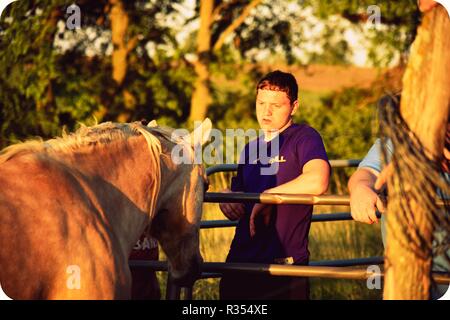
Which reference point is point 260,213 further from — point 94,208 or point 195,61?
point 195,61

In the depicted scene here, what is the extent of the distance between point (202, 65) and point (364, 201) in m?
11.2

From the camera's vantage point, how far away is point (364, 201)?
3205 millimetres

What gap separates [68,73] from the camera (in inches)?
524

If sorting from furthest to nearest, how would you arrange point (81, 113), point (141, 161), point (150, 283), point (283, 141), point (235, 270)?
point (81, 113) → point (150, 283) → point (283, 141) → point (235, 270) → point (141, 161)

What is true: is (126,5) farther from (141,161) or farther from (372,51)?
(141,161)

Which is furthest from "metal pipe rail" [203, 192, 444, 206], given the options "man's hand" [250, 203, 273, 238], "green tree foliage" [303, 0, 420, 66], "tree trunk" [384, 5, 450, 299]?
"green tree foliage" [303, 0, 420, 66]

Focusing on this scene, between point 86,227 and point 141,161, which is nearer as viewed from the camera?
point 86,227

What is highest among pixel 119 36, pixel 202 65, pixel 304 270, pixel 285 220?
pixel 119 36

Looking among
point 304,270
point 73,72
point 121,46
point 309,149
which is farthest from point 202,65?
point 304,270

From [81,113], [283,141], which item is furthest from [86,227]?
[81,113]

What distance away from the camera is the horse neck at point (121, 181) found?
3.21 meters

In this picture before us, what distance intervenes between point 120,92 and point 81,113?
1.20m

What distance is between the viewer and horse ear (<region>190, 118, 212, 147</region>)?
364cm
